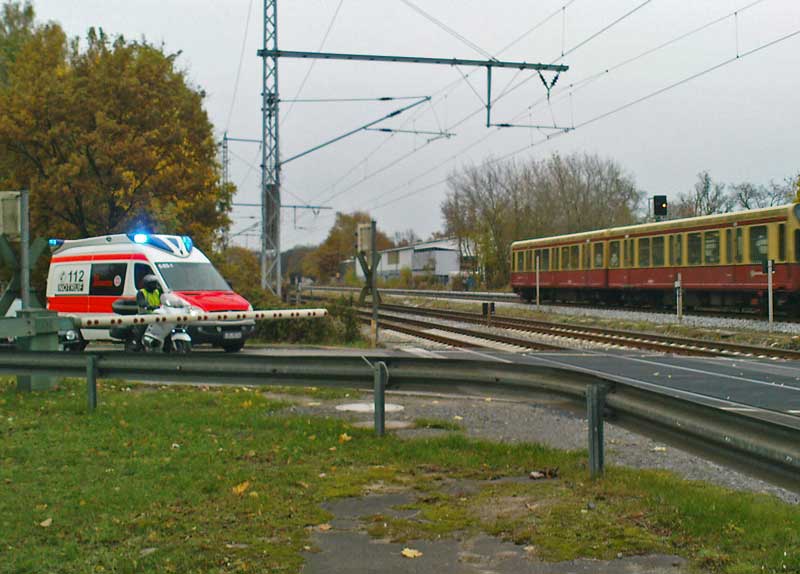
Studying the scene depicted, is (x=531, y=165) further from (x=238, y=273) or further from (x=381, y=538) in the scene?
(x=381, y=538)

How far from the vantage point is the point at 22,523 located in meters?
5.32

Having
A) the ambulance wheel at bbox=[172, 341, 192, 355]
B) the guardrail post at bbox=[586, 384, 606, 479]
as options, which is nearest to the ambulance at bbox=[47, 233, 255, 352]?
the ambulance wheel at bbox=[172, 341, 192, 355]

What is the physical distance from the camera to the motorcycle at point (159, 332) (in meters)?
14.5

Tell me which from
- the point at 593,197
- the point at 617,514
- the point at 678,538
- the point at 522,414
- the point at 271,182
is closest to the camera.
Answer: the point at 678,538

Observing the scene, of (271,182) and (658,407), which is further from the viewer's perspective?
(271,182)

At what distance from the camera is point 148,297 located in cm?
1544

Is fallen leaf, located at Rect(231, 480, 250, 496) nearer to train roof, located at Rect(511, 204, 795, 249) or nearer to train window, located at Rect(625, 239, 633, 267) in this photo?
train roof, located at Rect(511, 204, 795, 249)

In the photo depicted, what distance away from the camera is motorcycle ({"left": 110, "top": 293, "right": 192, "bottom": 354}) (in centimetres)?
1452

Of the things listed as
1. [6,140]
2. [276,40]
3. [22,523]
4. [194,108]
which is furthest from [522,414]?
[194,108]

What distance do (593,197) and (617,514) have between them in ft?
227

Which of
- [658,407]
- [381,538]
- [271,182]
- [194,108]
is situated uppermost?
[194,108]

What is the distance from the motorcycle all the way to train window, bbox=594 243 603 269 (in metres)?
22.6

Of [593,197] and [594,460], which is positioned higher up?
[593,197]

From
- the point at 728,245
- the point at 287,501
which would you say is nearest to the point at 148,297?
the point at 287,501
